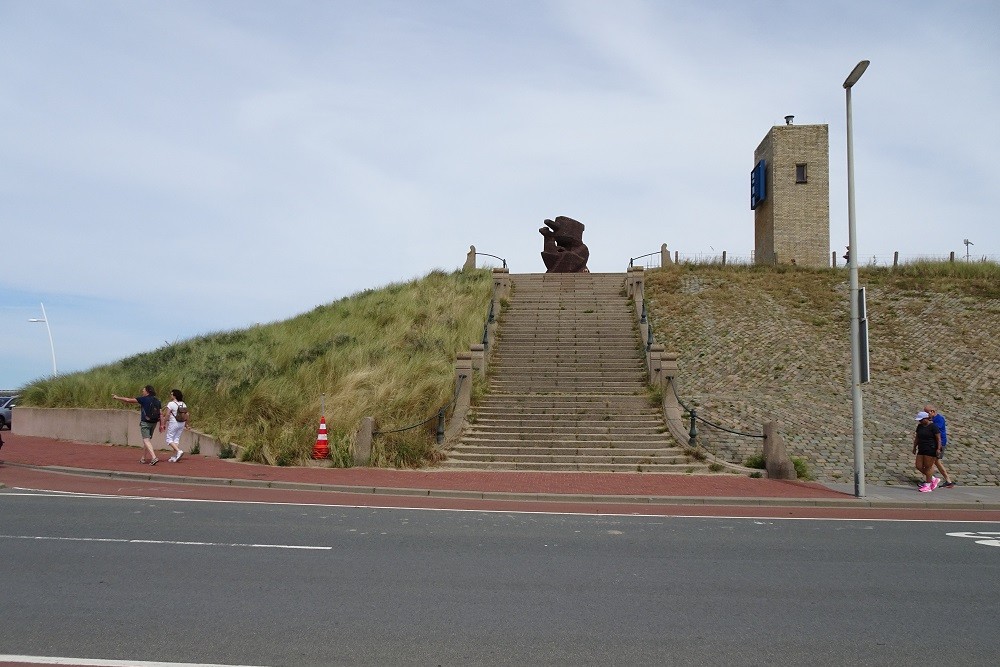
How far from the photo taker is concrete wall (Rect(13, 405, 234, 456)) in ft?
62.4

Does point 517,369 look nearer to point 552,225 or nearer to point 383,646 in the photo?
point 552,225

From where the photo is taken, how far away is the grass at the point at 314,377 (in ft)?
61.1

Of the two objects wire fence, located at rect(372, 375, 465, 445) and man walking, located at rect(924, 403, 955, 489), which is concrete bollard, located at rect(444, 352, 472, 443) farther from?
man walking, located at rect(924, 403, 955, 489)

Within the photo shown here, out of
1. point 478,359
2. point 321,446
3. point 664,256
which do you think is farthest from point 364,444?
point 664,256

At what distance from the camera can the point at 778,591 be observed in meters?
7.07

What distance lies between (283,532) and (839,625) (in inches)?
257

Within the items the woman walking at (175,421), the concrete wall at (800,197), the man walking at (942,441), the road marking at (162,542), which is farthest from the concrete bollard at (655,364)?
the concrete wall at (800,197)

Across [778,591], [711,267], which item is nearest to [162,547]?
[778,591]

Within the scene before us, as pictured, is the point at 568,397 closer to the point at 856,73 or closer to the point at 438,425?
the point at 438,425

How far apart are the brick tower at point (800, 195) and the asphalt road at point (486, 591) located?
29.0 m

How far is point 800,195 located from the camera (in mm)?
38219

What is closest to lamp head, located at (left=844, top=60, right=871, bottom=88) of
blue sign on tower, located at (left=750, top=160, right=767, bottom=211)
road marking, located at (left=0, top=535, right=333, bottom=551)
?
road marking, located at (left=0, top=535, right=333, bottom=551)

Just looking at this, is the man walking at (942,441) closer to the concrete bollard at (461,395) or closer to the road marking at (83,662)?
the concrete bollard at (461,395)

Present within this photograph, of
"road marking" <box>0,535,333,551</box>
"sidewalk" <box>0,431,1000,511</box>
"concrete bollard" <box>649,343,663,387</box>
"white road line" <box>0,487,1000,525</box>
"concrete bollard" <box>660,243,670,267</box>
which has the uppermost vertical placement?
"concrete bollard" <box>660,243,670,267</box>
